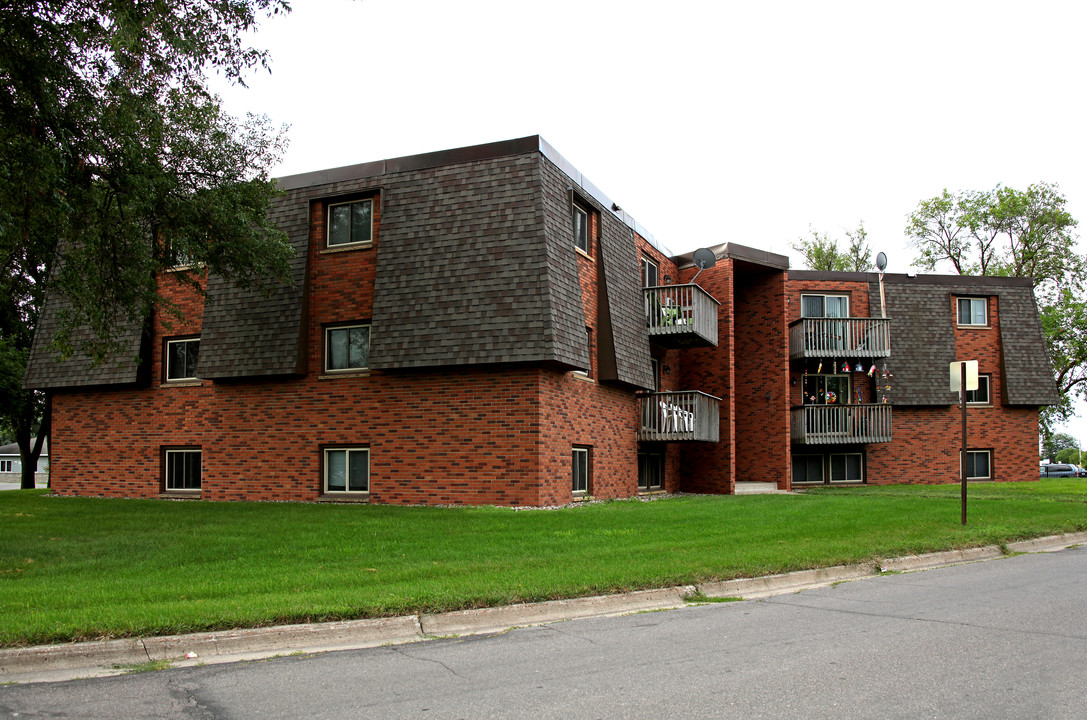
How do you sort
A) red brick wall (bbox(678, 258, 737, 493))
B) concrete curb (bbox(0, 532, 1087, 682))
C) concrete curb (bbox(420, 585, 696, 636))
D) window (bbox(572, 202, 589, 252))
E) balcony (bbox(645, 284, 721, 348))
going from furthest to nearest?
red brick wall (bbox(678, 258, 737, 493)) → balcony (bbox(645, 284, 721, 348)) → window (bbox(572, 202, 589, 252)) → concrete curb (bbox(420, 585, 696, 636)) → concrete curb (bbox(0, 532, 1087, 682))

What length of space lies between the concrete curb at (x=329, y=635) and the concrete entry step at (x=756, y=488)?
1696cm

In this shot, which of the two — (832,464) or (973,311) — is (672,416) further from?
(973,311)

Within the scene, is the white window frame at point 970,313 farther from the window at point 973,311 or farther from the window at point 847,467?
the window at point 847,467

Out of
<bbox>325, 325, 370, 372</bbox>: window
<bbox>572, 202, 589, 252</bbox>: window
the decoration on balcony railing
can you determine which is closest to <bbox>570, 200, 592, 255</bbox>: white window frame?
<bbox>572, 202, 589, 252</bbox>: window

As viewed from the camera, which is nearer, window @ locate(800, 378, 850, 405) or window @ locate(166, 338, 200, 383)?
window @ locate(166, 338, 200, 383)

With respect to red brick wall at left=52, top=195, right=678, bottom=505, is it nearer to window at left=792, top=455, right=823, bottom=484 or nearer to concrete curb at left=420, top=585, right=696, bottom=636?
concrete curb at left=420, top=585, right=696, bottom=636

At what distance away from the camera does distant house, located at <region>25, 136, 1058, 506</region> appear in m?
18.4

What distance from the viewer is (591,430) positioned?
2100 centimetres

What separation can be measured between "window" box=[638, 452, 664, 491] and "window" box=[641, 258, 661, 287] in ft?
16.3

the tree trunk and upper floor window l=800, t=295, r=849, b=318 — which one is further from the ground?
upper floor window l=800, t=295, r=849, b=318

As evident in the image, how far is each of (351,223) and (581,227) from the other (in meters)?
5.38

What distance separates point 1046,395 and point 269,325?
28039mm

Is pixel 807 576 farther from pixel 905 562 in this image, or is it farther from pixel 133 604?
pixel 133 604

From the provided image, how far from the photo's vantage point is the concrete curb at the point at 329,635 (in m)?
6.34
